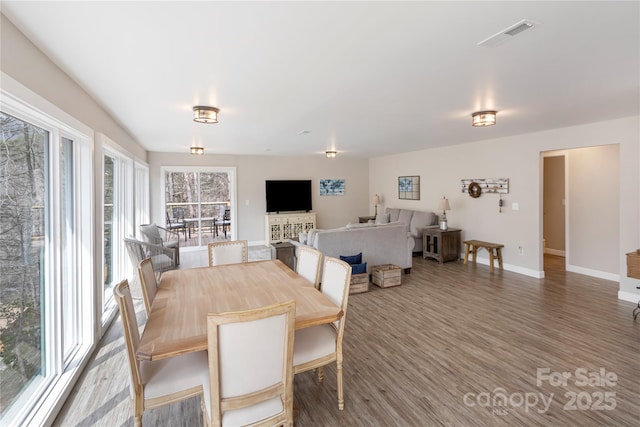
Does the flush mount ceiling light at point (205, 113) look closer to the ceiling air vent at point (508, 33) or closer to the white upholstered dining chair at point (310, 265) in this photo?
the white upholstered dining chair at point (310, 265)

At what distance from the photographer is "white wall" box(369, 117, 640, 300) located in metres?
4.09

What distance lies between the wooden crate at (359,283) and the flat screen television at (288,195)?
4433 mm

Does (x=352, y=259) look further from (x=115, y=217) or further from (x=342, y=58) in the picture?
(x=115, y=217)

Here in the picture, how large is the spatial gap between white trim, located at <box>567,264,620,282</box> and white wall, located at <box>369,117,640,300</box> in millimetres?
68

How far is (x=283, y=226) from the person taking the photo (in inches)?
329

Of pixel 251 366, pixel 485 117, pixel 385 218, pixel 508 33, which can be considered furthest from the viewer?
pixel 385 218

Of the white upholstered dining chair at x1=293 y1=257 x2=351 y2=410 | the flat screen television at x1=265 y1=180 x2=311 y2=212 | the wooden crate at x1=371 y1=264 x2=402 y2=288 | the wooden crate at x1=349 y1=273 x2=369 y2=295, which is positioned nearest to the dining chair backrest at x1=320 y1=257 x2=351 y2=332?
the white upholstered dining chair at x1=293 y1=257 x2=351 y2=410

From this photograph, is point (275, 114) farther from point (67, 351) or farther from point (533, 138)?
point (533, 138)

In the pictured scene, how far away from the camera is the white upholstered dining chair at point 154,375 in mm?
1557

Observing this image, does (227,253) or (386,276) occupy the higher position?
(227,253)

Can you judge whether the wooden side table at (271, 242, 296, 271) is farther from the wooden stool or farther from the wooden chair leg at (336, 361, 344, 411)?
the wooden stool

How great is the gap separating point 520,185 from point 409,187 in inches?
111

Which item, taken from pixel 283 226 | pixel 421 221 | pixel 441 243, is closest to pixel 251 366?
pixel 441 243

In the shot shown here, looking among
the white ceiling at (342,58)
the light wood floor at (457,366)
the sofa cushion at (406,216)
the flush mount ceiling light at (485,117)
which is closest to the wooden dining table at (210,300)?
the light wood floor at (457,366)
